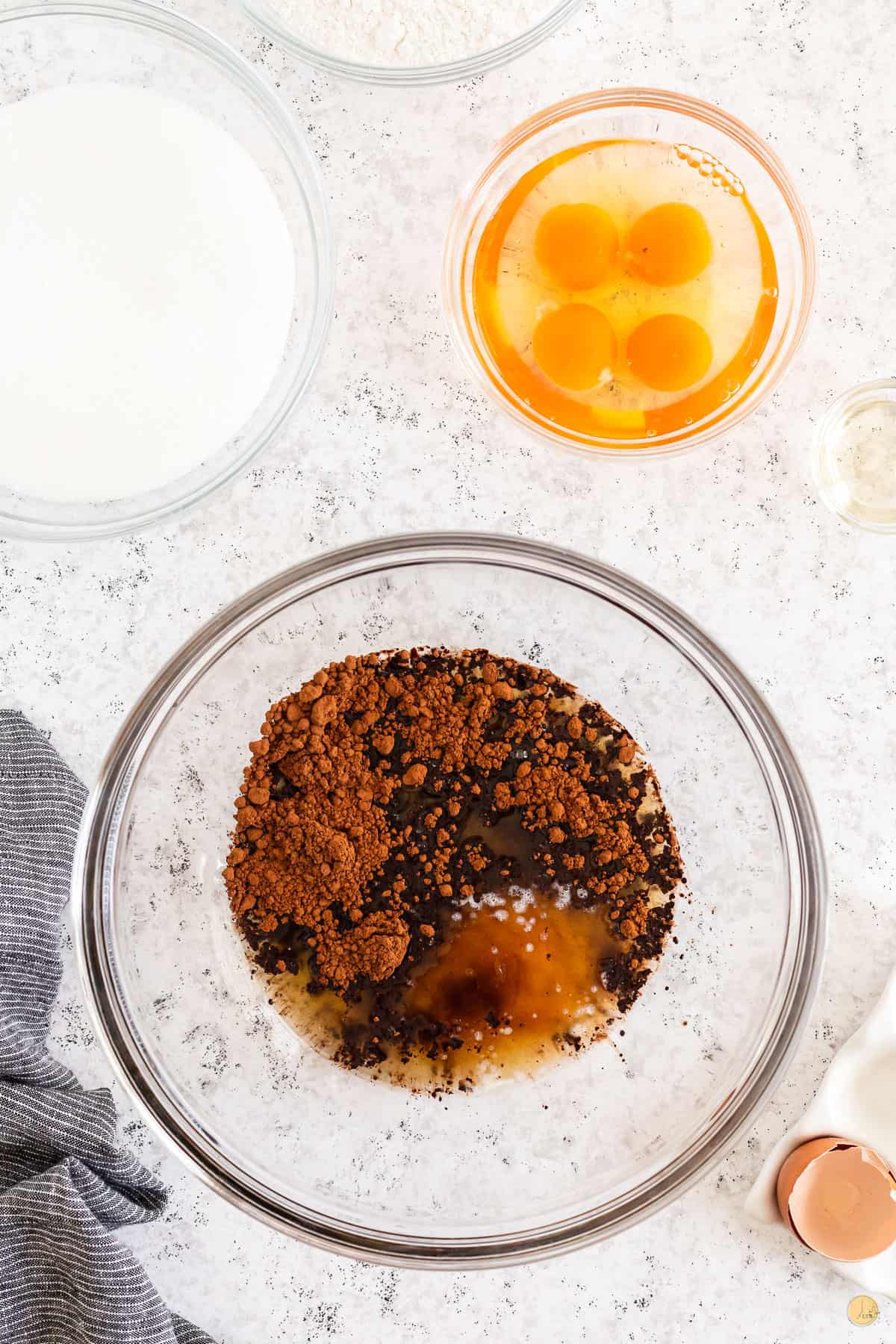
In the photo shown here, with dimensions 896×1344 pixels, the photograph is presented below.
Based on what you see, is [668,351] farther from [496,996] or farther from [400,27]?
[496,996]

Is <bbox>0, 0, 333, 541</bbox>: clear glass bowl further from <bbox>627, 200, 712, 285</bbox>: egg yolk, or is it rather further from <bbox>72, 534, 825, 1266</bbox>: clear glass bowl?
<bbox>627, 200, 712, 285</bbox>: egg yolk

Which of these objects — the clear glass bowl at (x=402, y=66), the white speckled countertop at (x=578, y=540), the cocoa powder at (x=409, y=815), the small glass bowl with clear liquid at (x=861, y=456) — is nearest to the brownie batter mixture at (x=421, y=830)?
the cocoa powder at (x=409, y=815)

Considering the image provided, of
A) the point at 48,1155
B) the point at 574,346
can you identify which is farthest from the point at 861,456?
the point at 48,1155

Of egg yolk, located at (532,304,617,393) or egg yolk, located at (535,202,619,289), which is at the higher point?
egg yolk, located at (535,202,619,289)

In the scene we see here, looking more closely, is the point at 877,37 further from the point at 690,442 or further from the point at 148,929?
the point at 148,929

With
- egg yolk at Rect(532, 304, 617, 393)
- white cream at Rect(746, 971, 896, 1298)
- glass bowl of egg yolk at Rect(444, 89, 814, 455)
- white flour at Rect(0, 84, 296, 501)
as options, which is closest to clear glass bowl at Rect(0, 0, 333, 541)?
white flour at Rect(0, 84, 296, 501)
